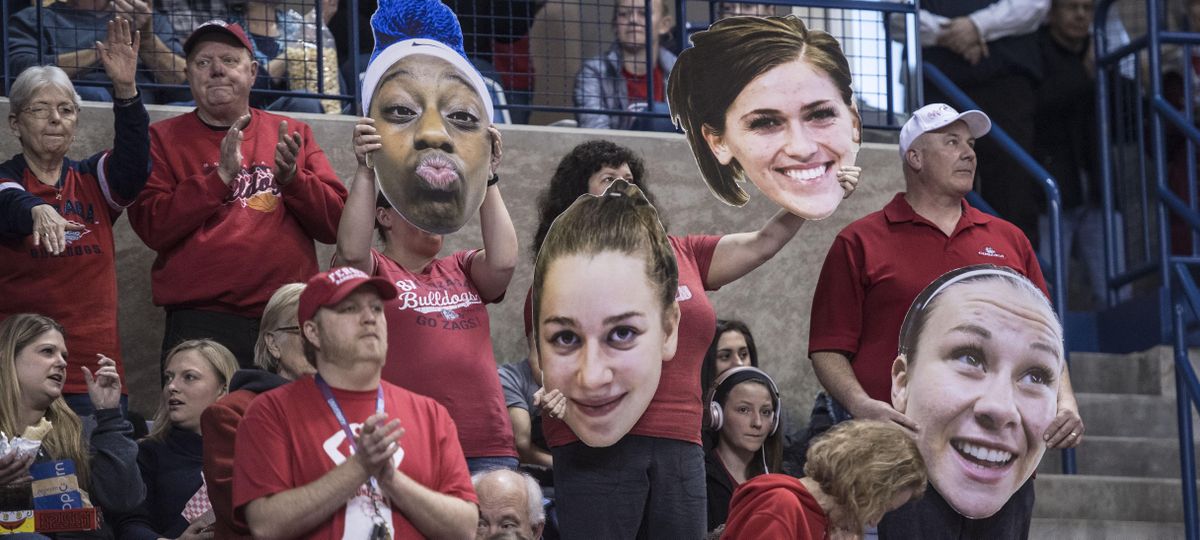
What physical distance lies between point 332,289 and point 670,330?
4.30 ft

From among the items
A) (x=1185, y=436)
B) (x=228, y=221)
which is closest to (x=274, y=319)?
(x=228, y=221)

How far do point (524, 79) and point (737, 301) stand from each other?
4.43ft

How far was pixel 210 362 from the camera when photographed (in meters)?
6.07

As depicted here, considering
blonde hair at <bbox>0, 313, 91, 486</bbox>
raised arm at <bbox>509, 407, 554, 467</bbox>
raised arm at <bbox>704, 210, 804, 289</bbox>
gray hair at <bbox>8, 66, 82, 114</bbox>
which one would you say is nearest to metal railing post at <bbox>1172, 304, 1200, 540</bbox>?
raised arm at <bbox>704, 210, 804, 289</bbox>

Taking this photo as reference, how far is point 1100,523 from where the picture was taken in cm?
775

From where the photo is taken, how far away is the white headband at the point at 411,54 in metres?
5.94

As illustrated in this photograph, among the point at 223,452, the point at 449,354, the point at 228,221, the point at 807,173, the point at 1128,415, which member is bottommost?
the point at 1128,415

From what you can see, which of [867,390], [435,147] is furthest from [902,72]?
[435,147]

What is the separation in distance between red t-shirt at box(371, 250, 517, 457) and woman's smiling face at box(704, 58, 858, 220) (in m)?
1.12

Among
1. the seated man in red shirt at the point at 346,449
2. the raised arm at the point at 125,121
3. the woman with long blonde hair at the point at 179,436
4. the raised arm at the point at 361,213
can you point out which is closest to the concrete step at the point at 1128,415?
the raised arm at the point at 361,213

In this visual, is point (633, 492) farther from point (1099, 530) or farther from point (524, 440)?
point (1099, 530)

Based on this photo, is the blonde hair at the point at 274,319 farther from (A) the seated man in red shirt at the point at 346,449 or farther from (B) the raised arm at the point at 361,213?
(A) the seated man in red shirt at the point at 346,449

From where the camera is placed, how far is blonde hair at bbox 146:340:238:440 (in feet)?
19.9

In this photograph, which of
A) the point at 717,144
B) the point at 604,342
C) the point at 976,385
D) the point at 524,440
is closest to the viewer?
the point at 604,342
